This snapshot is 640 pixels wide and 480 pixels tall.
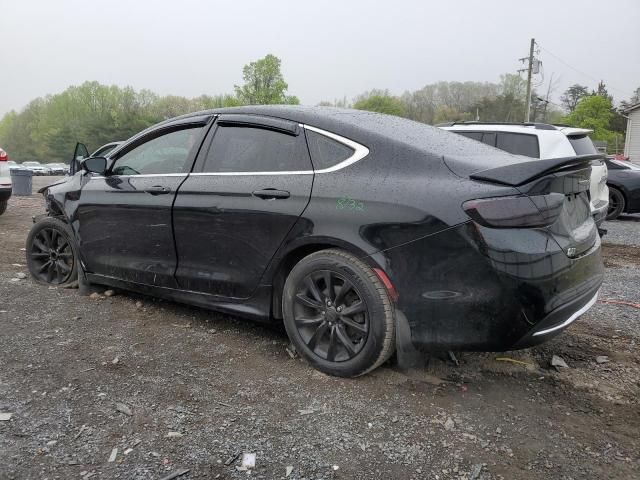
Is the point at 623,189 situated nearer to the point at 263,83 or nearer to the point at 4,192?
the point at 4,192

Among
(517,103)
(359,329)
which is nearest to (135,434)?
(359,329)

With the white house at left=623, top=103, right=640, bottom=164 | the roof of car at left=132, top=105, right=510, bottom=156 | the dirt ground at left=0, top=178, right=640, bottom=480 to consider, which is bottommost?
the dirt ground at left=0, top=178, right=640, bottom=480

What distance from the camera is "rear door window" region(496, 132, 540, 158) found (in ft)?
23.6

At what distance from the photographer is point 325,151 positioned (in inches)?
128

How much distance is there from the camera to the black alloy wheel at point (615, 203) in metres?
11.6

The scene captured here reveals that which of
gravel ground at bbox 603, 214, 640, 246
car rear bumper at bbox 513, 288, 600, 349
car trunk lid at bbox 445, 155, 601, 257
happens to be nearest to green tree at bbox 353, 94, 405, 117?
gravel ground at bbox 603, 214, 640, 246

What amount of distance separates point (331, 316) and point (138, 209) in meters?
1.85

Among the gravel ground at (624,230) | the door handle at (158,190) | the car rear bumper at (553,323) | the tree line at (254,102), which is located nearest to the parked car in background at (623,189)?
the gravel ground at (624,230)

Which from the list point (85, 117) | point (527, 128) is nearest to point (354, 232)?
point (527, 128)

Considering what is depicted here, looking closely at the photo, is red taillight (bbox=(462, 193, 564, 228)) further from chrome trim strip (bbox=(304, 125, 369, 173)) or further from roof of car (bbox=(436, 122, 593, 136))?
Answer: roof of car (bbox=(436, 122, 593, 136))

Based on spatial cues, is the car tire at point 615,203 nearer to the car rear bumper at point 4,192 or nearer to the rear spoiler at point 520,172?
the rear spoiler at point 520,172

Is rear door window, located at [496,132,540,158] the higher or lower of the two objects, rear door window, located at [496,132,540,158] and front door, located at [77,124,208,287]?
the higher

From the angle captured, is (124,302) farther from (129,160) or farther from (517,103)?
(517,103)

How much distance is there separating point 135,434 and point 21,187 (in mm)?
15381
